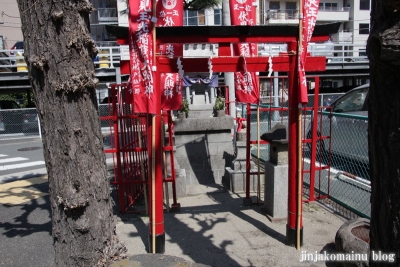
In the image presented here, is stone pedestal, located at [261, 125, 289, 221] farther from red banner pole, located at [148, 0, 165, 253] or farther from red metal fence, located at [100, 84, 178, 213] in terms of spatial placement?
red banner pole, located at [148, 0, 165, 253]

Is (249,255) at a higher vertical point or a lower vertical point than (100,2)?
lower

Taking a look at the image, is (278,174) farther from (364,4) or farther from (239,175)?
(364,4)

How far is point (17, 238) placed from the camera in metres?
4.77

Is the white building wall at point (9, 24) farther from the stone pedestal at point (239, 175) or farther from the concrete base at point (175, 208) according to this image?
the concrete base at point (175, 208)

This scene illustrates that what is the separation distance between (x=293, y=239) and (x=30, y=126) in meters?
15.6

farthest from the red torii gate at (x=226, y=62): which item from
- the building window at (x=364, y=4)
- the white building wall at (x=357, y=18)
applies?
the building window at (x=364, y=4)

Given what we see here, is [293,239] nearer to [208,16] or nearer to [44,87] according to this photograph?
[44,87]

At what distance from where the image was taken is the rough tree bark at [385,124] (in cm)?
140

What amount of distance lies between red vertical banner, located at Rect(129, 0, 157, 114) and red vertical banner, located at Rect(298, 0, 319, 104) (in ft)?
5.61

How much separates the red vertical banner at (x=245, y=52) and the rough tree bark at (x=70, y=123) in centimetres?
359

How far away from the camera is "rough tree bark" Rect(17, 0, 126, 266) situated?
1.94 m

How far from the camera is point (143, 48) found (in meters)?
3.69

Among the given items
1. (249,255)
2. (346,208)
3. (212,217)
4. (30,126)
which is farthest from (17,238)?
(30,126)

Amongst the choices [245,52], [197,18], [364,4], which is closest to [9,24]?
[197,18]
